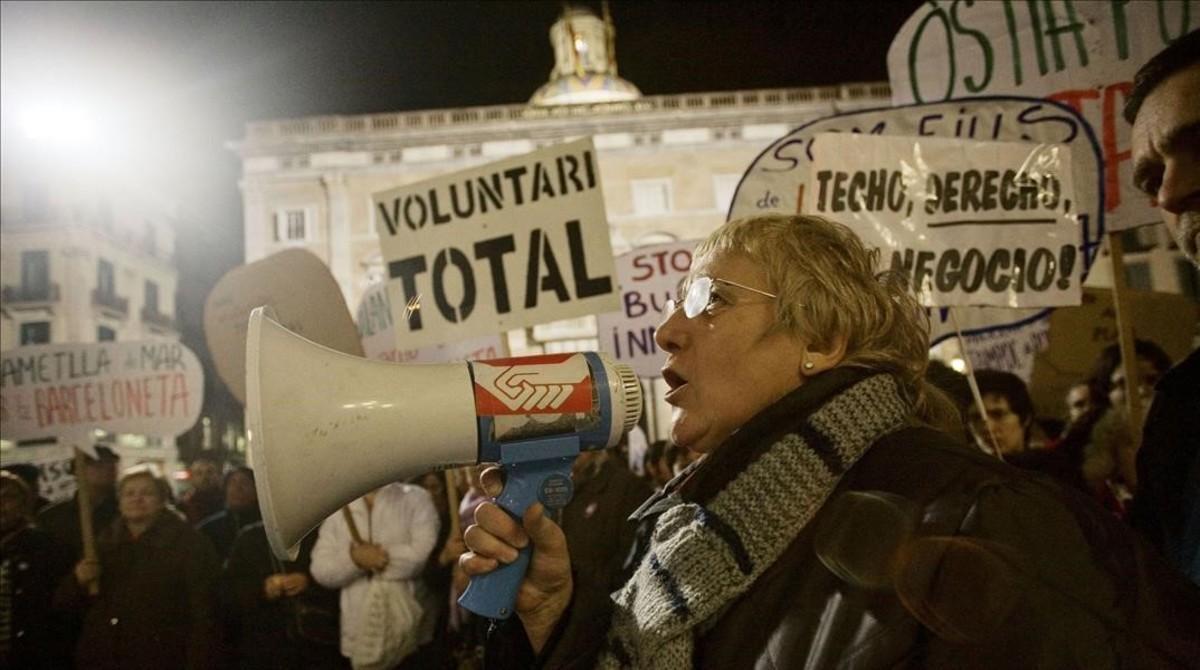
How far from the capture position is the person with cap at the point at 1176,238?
1609 mm

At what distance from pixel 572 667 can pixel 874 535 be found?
2.30 ft

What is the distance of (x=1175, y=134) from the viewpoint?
5.33 feet

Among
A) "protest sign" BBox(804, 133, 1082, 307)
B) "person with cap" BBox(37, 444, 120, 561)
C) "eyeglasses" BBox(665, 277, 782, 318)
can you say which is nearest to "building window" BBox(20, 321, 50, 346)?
"person with cap" BBox(37, 444, 120, 561)

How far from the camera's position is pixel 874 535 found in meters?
1.18

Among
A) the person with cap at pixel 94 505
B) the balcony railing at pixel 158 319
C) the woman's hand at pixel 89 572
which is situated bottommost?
the woman's hand at pixel 89 572

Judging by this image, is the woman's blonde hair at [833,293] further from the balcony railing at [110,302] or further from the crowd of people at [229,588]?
the balcony railing at [110,302]

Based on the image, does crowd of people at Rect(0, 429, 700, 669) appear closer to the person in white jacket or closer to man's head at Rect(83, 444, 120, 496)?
the person in white jacket

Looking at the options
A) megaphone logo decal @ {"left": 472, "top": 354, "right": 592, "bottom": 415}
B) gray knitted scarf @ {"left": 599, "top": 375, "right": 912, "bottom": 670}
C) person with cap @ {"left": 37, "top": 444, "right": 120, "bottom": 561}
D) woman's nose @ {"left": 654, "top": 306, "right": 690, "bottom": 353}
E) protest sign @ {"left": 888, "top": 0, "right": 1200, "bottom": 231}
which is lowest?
person with cap @ {"left": 37, "top": 444, "right": 120, "bottom": 561}

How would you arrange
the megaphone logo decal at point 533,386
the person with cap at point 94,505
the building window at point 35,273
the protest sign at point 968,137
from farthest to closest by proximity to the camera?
→ 1. the building window at point 35,273
2. the person with cap at point 94,505
3. the protest sign at point 968,137
4. the megaphone logo decal at point 533,386

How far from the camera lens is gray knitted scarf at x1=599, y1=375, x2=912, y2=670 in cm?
135

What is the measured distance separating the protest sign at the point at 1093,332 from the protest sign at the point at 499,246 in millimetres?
5094

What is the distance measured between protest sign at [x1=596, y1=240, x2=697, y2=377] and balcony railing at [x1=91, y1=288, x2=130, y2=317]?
3971cm

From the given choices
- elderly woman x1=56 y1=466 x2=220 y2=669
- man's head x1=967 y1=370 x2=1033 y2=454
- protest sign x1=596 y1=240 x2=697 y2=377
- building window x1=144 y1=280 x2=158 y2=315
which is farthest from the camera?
building window x1=144 y1=280 x2=158 y2=315

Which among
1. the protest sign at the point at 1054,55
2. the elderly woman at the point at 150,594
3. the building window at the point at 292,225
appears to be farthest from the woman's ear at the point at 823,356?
the building window at the point at 292,225
